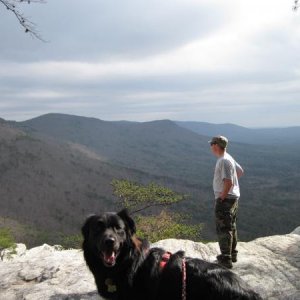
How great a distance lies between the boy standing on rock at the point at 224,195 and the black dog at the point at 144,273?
350 centimetres

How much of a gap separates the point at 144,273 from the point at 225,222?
402 cm

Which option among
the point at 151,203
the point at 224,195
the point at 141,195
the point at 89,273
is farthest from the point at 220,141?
the point at 151,203

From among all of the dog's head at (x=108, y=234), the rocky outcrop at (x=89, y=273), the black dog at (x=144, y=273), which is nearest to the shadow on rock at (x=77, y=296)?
the rocky outcrop at (x=89, y=273)

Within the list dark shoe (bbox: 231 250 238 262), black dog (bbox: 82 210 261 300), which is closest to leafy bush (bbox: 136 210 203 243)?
dark shoe (bbox: 231 250 238 262)

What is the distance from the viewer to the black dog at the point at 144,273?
614cm

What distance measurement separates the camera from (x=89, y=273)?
9.88 m

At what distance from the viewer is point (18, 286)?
31.1 feet

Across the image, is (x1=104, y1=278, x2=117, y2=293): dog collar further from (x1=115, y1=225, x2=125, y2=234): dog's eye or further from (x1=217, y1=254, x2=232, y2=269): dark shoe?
(x1=217, y1=254, x2=232, y2=269): dark shoe

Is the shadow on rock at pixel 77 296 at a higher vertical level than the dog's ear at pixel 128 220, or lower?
lower

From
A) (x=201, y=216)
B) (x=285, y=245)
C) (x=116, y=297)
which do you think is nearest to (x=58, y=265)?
(x=116, y=297)

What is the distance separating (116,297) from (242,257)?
5456mm

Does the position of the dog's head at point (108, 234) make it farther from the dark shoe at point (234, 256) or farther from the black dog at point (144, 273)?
the dark shoe at point (234, 256)

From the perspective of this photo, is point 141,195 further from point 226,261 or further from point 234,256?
point 226,261

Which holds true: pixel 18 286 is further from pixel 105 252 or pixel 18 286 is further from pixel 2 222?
pixel 2 222
